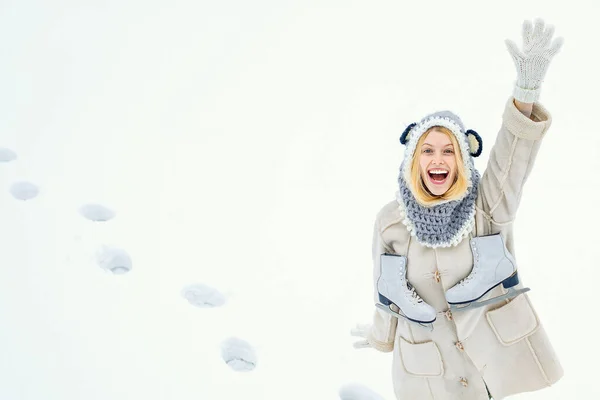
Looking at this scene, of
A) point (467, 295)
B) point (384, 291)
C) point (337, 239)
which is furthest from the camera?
point (337, 239)

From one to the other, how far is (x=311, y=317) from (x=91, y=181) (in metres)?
1.74

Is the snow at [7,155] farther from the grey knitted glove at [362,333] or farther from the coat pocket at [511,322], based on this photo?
the coat pocket at [511,322]

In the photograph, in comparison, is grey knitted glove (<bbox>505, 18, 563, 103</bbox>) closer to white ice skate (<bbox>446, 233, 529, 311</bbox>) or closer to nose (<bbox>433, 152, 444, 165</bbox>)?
nose (<bbox>433, 152, 444, 165</bbox>)

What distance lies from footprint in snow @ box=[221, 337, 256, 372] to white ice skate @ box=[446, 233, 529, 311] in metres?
1.00

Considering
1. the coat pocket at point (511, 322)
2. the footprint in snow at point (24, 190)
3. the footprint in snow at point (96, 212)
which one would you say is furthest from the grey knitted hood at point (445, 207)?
the footprint in snow at point (24, 190)

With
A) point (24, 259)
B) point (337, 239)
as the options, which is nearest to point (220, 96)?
point (337, 239)

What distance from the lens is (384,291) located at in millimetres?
1536

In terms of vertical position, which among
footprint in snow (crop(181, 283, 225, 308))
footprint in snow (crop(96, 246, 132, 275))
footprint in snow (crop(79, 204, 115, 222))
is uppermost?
footprint in snow (crop(79, 204, 115, 222))

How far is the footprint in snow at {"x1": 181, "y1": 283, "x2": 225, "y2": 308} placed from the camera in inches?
97.8

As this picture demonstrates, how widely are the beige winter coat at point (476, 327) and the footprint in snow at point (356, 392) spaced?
1.50ft

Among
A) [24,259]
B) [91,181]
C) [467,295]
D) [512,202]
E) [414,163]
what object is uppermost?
[91,181]

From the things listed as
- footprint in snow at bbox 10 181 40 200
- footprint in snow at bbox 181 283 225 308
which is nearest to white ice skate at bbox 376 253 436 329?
footprint in snow at bbox 181 283 225 308

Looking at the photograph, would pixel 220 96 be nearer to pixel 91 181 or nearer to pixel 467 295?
pixel 91 181

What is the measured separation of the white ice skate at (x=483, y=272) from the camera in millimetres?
1432
